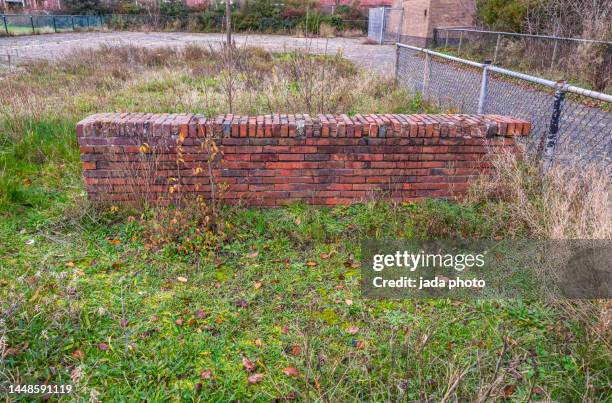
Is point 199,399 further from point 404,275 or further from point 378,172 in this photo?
point 378,172

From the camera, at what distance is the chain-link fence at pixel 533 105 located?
173 inches

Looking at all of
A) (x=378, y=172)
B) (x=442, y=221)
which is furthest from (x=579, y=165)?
(x=378, y=172)

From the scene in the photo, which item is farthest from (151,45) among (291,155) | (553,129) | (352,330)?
(352,330)

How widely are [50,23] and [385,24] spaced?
919 inches

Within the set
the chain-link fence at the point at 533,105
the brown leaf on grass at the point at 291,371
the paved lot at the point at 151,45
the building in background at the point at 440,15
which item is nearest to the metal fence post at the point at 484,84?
the chain-link fence at the point at 533,105

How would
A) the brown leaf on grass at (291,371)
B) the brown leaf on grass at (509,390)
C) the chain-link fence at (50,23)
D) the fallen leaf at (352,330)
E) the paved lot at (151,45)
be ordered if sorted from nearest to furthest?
the brown leaf on grass at (509,390) < the brown leaf on grass at (291,371) < the fallen leaf at (352,330) < the paved lot at (151,45) < the chain-link fence at (50,23)

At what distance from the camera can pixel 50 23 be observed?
32.5 meters

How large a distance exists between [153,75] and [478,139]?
347 inches

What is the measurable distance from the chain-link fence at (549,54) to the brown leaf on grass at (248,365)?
35.5 feet

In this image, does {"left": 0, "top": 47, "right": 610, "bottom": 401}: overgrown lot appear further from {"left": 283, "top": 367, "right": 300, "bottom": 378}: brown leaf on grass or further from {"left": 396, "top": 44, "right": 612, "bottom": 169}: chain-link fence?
{"left": 396, "top": 44, "right": 612, "bottom": 169}: chain-link fence

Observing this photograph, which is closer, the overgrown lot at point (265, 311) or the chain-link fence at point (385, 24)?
the overgrown lot at point (265, 311)

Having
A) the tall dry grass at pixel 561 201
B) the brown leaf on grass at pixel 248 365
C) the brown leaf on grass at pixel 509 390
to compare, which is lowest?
the brown leaf on grass at pixel 248 365

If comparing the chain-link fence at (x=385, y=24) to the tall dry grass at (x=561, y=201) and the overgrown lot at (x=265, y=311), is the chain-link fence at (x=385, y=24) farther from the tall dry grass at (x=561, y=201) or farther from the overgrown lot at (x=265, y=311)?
the overgrown lot at (x=265, y=311)

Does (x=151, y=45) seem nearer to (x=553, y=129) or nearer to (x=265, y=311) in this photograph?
(x=553, y=129)
